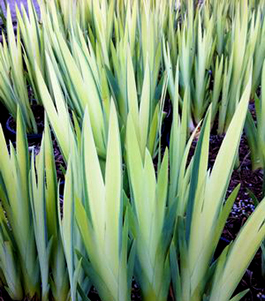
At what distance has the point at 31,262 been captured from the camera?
60 centimetres

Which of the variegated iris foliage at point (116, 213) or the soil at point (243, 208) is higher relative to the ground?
the variegated iris foliage at point (116, 213)

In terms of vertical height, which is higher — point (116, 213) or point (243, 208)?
point (116, 213)

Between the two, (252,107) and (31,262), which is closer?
(31,262)

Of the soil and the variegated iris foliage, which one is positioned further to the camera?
the soil

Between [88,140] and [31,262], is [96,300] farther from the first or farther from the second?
[88,140]

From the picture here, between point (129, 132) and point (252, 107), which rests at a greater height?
point (129, 132)

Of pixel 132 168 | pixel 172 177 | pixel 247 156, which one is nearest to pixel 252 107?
pixel 247 156

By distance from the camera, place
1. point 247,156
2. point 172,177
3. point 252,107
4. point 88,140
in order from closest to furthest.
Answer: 1. point 88,140
2. point 172,177
3. point 247,156
4. point 252,107

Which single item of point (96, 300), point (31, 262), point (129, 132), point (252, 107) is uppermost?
point (129, 132)

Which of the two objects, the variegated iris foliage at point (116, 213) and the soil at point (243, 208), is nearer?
the variegated iris foliage at point (116, 213)

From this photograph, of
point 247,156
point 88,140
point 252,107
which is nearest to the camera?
point 88,140

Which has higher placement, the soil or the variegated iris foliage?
the variegated iris foliage

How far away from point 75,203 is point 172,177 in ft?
0.58

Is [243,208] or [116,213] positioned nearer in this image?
[116,213]
